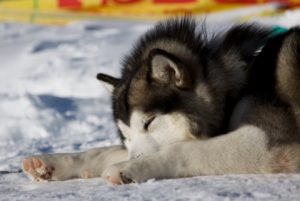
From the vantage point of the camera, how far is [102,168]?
280 cm

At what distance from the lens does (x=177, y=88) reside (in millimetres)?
2555

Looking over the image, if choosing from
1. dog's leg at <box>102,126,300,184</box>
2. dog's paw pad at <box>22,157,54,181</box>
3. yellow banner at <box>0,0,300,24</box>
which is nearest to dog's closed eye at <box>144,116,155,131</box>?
dog's leg at <box>102,126,300,184</box>

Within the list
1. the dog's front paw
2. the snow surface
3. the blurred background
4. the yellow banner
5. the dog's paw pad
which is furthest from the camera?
the yellow banner

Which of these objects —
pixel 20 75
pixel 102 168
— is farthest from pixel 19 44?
pixel 102 168

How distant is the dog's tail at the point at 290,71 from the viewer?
2.51 meters

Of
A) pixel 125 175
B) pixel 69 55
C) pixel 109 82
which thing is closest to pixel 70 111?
pixel 69 55

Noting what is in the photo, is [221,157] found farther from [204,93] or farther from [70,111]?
[70,111]

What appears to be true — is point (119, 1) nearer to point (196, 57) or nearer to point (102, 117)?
point (102, 117)

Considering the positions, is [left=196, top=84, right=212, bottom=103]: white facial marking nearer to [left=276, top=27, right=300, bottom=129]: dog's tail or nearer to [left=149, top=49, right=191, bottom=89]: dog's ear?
[left=149, top=49, right=191, bottom=89]: dog's ear

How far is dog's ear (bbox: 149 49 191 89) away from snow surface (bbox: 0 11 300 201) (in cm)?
37

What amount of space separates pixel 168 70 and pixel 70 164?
1.75ft

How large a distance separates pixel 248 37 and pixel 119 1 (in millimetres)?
4985

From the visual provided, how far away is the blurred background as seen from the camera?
4402 millimetres

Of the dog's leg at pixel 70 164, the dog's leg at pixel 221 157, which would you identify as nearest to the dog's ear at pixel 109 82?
the dog's leg at pixel 70 164
